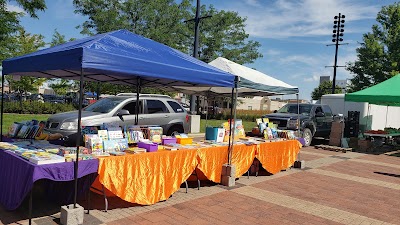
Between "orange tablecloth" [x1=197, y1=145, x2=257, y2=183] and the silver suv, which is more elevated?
the silver suv

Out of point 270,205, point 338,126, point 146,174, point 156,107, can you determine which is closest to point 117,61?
point 146,174

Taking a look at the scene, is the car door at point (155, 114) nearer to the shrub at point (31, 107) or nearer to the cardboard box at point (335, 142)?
the cardboard box at point (335, 142)

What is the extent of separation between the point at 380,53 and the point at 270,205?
29.9m

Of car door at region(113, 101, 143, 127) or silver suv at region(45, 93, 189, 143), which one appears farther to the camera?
car door at region(113, 101, 143, 127)

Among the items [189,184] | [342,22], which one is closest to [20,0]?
[189,184]

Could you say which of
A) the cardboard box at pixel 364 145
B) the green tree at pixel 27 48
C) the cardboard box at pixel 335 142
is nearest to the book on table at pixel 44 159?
the cardboard box at pixel 335 142

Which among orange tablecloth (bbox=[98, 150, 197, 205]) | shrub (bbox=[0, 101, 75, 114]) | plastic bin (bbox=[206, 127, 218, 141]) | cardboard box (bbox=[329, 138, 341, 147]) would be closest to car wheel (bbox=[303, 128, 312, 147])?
cardboard box (bbox=[329, 138, 341, 147])

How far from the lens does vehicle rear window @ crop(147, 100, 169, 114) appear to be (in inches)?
412

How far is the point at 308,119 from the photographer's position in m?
14.4

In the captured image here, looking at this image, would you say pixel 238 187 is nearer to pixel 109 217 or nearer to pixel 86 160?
pixel 109 217

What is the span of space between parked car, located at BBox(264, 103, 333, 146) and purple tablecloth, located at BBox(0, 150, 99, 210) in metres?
10.5

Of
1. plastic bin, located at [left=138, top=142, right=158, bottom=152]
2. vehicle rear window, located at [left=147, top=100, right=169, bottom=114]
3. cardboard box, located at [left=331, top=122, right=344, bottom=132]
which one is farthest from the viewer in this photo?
cardboard box, located at [left=331, top=122, right=344, bottom=132]

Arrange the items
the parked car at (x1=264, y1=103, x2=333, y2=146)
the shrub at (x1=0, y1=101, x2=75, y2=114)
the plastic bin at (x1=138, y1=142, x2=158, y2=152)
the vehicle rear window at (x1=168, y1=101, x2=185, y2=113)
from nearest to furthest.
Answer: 1. the plastic bin at (x1=138, y1=142, x2=158, y2=152)
2. the vehicle rear window at (x1=168, y1=101, x2=185, y2=113)
3. the parked car at (x1=264, y1=103, x2=333, y2=146)
4. the shrub at (x1=0, y1=101, x2=75, y2=114)

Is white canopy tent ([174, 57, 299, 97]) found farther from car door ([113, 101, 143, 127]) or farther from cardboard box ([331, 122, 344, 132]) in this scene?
cardboard box ([331, 122, 344, 132])
